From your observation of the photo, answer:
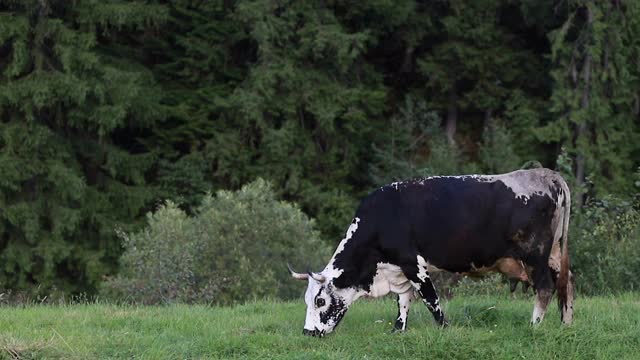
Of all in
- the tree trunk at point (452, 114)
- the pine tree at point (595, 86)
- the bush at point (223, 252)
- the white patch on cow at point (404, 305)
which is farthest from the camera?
the tree trunk at point (452, 114)

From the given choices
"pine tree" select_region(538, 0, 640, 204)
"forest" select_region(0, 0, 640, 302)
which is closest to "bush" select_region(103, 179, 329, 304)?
"forest" select_region(0, 0, 640, 302)

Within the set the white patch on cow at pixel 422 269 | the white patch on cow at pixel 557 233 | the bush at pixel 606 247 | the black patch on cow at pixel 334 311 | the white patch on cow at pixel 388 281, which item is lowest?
the bush at pixel 606 247

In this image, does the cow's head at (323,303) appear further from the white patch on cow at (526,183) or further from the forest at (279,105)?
the forest at (279,105)

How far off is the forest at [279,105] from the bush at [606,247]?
10.5 metres

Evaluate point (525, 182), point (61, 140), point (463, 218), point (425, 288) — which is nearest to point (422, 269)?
point (425, 288)

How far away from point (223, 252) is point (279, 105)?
12888 millimetres

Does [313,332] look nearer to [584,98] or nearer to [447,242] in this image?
[447,242]

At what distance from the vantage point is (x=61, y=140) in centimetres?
3183

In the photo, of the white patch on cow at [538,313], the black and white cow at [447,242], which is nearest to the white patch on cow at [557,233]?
the black and white cow at [447,242]

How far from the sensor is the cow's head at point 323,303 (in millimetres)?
11234

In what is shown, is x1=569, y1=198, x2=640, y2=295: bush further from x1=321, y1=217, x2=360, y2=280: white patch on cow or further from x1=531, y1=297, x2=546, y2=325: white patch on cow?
x1=321, y1=217, x2=360, y2=280: white patch on cow

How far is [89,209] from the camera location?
31.9 meters

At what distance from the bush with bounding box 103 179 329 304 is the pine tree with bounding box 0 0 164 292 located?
263 inches

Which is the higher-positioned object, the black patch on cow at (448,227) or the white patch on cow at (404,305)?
the black patch on cow at (448,227)
